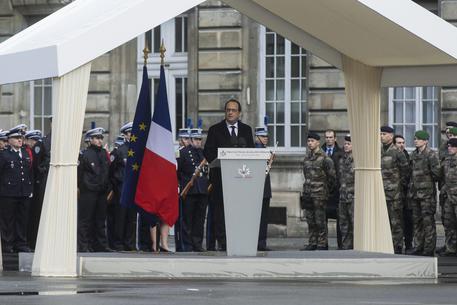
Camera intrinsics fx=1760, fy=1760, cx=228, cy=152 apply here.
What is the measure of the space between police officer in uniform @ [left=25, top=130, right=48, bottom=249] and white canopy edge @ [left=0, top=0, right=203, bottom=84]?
763 centimetres

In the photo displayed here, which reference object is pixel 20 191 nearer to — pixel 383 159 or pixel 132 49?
pixel 383 159

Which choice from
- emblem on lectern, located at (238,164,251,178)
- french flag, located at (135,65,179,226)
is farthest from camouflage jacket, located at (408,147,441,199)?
Answer: emblem on lectern, located at (238,164,251,178)

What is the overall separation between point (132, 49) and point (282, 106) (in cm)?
313

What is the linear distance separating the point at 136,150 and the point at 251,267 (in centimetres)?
350

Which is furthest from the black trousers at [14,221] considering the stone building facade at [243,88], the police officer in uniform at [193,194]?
the stone building facade at [243,88]

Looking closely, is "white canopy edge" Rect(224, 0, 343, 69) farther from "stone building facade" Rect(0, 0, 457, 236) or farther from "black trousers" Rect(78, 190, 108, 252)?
"stone building facade" Rect(0, 0, 457, 236)

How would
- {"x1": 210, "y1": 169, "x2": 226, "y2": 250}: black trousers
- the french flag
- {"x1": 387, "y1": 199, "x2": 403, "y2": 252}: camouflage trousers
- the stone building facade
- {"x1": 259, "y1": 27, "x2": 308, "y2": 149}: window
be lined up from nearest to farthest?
1. the french flag
2. {"x1": 210, "y1": 169, "x2": 226, "y2": 250}: black trousers
3. {"x1": 387, "y1": 199, "x2": 403, "y2": 252}: camouflage trousers
4. the stone building facade
5. {"x1": 259, "y1": 27, "x2": 308, "y2": 149}: window

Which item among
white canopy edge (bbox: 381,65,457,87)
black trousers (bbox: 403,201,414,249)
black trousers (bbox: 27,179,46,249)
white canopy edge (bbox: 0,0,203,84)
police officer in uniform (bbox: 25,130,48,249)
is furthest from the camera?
black trousers (bbox: 27,179,46,249)

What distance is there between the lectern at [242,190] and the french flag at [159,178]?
2312mm

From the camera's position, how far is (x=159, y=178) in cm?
2144

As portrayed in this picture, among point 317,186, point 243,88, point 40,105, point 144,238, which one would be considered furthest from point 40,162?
point 40,105

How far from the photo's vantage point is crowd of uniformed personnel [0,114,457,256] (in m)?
25.0

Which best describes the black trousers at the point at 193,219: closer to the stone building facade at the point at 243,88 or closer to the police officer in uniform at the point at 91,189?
the police officer in uniform at the point at 91,189

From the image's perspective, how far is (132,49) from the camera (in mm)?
33094
